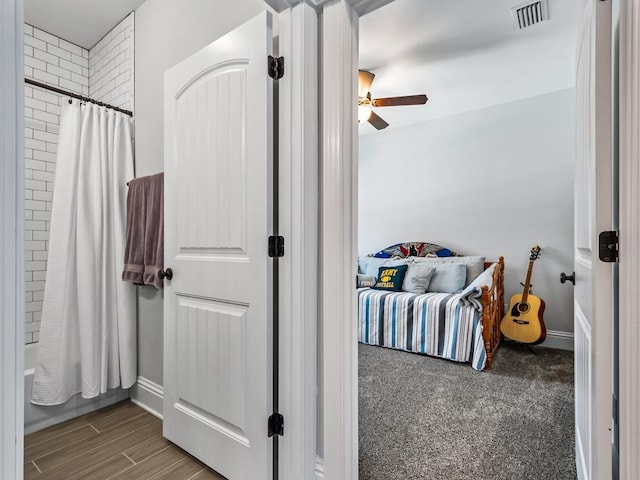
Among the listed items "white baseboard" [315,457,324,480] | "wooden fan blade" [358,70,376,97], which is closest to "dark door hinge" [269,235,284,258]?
"white baseboard" [315,457,324,480]

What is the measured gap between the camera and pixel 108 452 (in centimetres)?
170

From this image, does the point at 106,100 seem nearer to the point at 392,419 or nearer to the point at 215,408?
the point at 215,408

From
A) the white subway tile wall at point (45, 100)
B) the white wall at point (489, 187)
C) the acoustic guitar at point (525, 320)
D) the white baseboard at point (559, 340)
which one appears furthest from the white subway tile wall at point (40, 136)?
the white baseboard at point (559, 340)

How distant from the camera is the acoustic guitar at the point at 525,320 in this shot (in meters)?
3.12

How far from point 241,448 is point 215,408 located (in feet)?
0.70

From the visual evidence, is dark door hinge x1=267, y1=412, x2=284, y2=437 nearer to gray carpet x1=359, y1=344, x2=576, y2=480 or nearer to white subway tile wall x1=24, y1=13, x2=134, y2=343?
gray carpet x1=359, y1=344, x2=576, y2=480

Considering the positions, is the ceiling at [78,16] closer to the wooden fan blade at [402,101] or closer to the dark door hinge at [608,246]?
the wooden fan blade at [402,101]

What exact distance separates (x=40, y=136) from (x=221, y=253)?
2.21 metres

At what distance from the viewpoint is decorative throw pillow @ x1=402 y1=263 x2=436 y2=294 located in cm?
358

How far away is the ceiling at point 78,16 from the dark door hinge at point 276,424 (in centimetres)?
263

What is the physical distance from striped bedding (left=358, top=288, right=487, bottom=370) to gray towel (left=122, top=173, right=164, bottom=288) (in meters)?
2.16

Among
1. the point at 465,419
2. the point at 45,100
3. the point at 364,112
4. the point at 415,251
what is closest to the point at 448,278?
the point at 415,251

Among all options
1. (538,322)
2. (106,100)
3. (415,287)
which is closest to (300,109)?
(106,100)

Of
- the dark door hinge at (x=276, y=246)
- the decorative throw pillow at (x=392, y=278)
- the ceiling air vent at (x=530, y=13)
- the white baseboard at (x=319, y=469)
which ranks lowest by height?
the white baseboard at (x=319, y=469)
